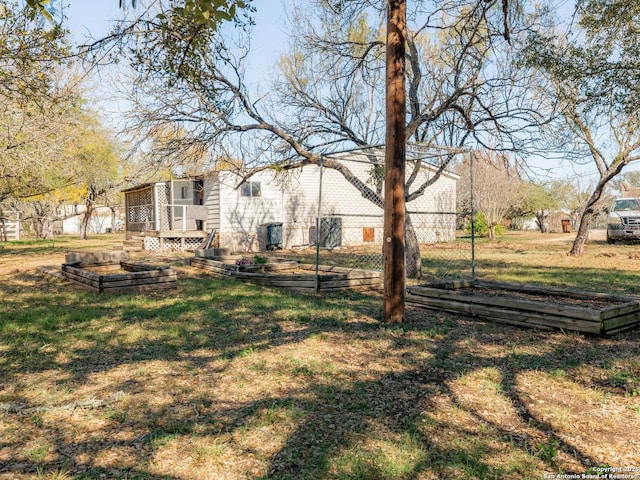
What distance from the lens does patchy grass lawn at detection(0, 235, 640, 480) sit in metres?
2.96

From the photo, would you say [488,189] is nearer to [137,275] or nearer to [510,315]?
[510,315]

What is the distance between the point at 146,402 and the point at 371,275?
7.16m

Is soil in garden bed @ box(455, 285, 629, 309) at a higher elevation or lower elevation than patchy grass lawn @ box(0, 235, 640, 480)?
higher

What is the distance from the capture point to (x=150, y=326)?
6738 mm

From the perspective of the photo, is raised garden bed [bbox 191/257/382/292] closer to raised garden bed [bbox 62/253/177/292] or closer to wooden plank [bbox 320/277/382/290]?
wooden plank [bbox 320/277/382/290]

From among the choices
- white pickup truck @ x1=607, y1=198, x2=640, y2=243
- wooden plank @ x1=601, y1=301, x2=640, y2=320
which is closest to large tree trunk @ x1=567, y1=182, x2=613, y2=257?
white pickup truck @ x1=607, y1=198, x2=640, y2=243

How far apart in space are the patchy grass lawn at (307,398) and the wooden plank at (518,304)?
292mm

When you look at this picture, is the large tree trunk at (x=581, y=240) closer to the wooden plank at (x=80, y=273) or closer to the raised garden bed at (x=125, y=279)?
the raised garden bed at (x=125, y=279)

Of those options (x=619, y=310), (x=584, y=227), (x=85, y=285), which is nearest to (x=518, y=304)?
(x=619, y=310)

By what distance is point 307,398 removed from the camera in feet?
13.0

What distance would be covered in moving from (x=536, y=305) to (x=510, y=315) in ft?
1.29

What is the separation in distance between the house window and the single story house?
0.16 feet

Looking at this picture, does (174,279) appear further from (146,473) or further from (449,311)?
(146,473)

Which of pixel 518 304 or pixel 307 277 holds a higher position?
pixel 307 277
